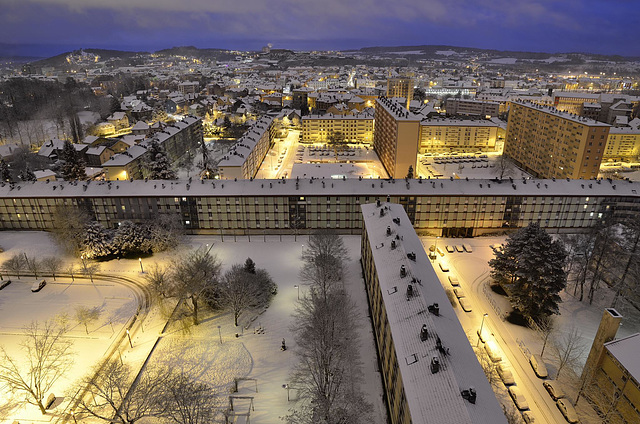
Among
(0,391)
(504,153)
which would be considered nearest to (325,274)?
(0,391)

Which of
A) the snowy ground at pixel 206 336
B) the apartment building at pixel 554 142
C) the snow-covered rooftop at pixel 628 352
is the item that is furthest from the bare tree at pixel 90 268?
the apartment building at pixel 554 142

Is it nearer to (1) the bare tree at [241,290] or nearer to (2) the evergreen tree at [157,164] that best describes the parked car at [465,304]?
(1) the bare tree at [241,290]

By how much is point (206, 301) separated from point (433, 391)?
2608 cm

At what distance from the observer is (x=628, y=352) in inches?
1021

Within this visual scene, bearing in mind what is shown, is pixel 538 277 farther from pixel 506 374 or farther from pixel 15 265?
pixel 15 265

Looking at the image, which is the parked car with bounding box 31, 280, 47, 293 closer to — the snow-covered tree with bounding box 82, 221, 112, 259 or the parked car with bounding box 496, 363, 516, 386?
the snow-covered tree with bounding box 82, 221, 112, 259

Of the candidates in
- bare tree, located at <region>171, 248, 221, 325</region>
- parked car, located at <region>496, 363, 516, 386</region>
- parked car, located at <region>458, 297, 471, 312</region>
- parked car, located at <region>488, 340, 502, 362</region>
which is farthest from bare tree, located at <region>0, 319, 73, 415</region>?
parked car, located at <region>458, 297, 471, 312</region>

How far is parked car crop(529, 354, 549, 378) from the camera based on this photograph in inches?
1260

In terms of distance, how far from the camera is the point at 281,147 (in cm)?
10894

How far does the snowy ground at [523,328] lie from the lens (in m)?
30.1

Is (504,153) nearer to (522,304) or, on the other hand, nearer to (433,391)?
(522,304)

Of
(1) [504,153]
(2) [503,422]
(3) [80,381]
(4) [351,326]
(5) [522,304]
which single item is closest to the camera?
(2) [503,422]

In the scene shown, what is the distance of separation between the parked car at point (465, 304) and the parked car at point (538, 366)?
7451 millimetres

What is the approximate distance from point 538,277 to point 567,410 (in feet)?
41.4
